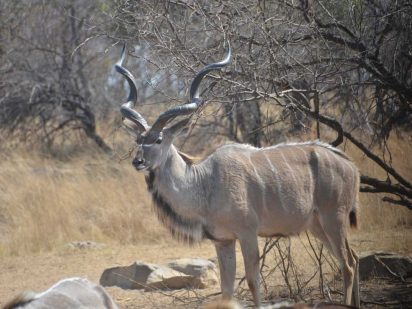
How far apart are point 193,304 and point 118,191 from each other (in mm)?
4526

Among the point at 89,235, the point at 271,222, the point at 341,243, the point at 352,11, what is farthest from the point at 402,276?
the point at 89,235

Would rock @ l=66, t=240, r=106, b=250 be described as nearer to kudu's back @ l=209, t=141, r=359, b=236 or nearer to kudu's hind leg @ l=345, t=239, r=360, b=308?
kudu's back @ l=209, t=141, r=359, b=236

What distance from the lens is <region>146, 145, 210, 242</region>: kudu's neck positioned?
5.51 m

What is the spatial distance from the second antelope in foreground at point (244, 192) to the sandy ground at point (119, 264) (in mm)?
703

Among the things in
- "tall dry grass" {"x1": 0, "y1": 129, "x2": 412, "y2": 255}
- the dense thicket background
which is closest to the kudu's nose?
the dense thicket background

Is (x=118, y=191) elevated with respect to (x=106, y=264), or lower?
elevated

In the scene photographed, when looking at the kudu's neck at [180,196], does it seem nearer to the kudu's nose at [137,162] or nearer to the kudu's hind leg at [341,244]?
the kudu's nose at [137,162]

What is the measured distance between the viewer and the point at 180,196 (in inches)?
221

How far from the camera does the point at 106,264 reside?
836 centimetres

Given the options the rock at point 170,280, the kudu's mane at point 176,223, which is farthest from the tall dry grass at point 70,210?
the kudu's mane at point 176,223

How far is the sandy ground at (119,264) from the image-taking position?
629cm

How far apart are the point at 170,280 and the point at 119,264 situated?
1553 mm

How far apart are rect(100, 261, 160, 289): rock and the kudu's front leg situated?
151 centimetres

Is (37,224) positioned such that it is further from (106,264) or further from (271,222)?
(271,222)
